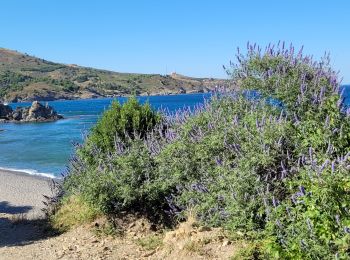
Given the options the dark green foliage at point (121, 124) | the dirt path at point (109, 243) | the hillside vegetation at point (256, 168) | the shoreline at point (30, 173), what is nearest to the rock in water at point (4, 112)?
the shoreline at point (30, 173)

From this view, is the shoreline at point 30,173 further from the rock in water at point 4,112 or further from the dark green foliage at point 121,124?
the rock in water at point 4,112

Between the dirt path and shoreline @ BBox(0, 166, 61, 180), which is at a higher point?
the dirt path

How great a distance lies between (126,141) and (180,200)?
2.91 meters

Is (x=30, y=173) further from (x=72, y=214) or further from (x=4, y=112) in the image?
(x=4, y=112)

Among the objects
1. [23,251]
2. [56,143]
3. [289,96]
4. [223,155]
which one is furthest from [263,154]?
[56,143]

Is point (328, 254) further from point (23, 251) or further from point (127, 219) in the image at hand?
point (23, 251)

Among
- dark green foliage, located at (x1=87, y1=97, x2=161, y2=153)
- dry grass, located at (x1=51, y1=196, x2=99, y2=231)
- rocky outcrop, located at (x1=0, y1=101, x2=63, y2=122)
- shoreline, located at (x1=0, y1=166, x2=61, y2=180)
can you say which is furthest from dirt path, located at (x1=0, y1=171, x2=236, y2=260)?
rocky outcrop, located at (x1=0, y1=101, x2=63, y2=122)

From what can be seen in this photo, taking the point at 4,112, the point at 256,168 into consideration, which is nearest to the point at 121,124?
the point at 256,168

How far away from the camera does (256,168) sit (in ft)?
18.7

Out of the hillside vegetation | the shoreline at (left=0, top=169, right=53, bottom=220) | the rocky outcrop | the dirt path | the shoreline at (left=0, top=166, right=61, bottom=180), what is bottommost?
the rocky outcrop

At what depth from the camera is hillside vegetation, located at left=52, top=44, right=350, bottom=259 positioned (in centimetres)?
470

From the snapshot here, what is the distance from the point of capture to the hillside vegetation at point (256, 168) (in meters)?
4.70

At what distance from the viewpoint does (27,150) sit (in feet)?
125

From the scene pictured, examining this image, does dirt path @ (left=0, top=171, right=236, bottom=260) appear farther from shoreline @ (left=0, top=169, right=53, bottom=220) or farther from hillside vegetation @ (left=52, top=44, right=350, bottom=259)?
shoreline @ (left=0, top=169, right=53, bottom=220)
